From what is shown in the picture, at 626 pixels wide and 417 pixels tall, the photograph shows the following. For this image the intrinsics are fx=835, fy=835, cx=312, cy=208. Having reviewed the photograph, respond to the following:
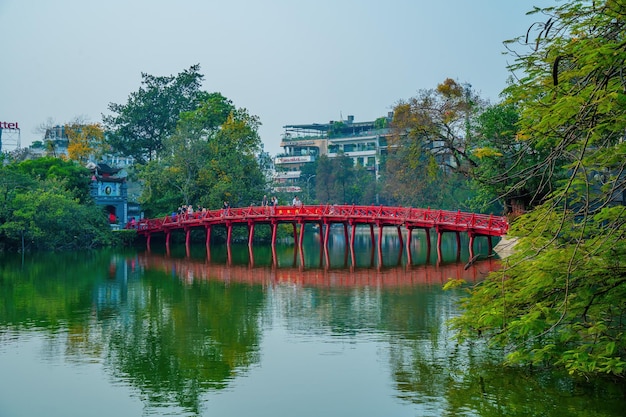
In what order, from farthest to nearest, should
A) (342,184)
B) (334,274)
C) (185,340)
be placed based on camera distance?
(342,184), (334,274), (185,340)

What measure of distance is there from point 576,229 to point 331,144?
292 feet

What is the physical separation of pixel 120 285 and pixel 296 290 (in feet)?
21.7

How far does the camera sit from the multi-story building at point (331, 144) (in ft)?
324

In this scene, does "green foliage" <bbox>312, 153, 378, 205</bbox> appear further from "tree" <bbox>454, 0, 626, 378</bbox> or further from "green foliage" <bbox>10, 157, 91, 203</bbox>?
"tree" <bbox>454, 0, 626, 378</bbox>

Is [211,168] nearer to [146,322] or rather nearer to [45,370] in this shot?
[146,322]

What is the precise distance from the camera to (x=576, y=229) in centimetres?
1434

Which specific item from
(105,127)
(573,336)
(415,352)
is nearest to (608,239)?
(573,336)

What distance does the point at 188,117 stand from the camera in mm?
55969

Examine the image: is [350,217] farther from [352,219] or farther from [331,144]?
[331,144]

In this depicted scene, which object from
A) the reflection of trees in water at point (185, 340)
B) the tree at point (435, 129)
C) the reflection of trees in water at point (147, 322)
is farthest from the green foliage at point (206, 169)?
the reflection of trees in water at point (185, 340)

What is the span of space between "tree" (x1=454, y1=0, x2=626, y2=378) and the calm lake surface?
1160 millimetres

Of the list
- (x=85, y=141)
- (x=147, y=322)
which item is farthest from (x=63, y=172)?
(x=147, y=322)

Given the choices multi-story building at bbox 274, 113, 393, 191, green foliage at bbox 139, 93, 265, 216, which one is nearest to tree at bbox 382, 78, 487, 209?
green foliage at bbox 139, 93, 265, 216

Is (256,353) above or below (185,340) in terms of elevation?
below
